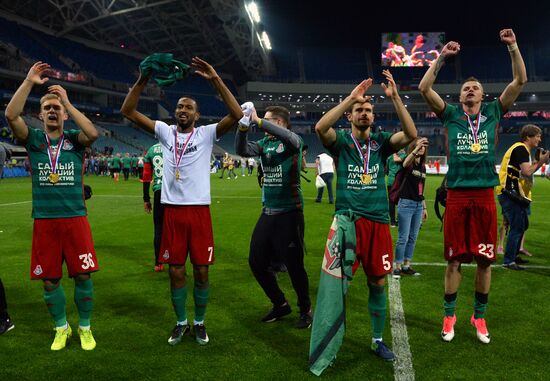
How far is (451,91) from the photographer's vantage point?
212 feet

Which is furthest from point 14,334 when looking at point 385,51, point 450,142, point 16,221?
point 385,51

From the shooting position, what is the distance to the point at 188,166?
4082 millimetres

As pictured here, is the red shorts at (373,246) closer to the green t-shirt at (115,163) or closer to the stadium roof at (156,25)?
the green t-shirt at (115,163)

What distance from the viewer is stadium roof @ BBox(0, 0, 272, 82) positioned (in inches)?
1642

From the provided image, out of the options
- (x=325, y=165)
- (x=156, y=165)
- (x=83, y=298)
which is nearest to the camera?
(x=83, y=298)

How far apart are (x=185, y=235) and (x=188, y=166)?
65cm

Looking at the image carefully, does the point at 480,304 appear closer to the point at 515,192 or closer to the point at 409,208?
the point at 409,208

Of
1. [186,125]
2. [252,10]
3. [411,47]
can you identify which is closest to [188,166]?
[186,125]

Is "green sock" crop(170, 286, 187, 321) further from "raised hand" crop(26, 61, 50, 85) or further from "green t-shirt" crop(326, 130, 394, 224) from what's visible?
"raised hand" crop(26, 61, 50, 85)

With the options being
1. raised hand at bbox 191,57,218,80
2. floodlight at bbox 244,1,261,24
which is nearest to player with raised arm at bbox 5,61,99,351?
raised hand at bbox 191,57,218,80

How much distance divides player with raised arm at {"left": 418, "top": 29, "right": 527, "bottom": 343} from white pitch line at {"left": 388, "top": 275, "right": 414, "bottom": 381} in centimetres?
42

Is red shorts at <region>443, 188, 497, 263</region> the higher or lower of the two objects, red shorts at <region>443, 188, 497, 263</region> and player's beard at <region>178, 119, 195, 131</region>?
the lower

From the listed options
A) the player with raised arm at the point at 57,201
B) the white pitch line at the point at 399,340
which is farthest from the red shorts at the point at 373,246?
the player with raised arm at the point at 57,201

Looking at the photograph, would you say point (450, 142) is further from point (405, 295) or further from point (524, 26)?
point (524, 26)
